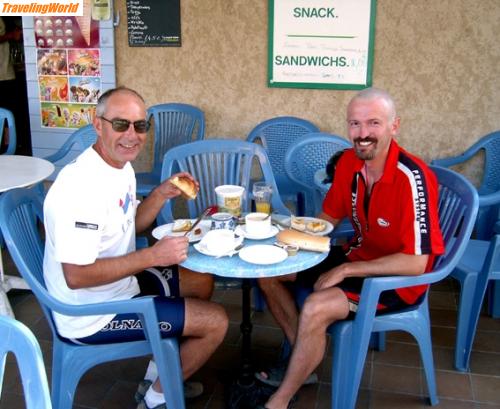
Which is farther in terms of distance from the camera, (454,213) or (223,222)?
(454,213)

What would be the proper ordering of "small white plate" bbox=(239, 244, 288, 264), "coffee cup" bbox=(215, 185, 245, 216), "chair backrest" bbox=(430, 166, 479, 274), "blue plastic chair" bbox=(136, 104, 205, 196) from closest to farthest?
"small white plate" bbox=(239, 244, 288, 264)
"chair backrest" bbox=(430, 166, 479, 274)
"coffee cup" bbox=(215, 185, 245, 216)
"blue plastic chair" bbox=(136, 104, 205, 196)

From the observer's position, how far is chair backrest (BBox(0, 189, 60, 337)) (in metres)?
2.03

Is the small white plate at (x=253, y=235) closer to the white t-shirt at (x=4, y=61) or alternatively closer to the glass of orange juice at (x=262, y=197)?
the glass of orange juice at (x=262, y=197)

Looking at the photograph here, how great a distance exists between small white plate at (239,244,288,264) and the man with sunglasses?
0.24m

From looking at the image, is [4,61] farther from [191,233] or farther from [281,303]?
[281,303]

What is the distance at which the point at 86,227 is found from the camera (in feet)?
6.65

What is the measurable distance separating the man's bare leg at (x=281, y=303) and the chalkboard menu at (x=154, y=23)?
262cm

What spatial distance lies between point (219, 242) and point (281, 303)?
25.3 inches

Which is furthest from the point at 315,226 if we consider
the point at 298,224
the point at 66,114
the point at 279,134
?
the point at 66,114

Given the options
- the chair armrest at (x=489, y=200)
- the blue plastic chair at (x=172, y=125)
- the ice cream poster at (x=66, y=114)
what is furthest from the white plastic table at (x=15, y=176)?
the chair armrest at (x=489, y=200)

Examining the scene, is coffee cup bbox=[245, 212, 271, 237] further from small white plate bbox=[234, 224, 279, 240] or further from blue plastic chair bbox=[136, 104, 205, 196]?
blue plastic chair bbox=[136, 104, 205, 196]

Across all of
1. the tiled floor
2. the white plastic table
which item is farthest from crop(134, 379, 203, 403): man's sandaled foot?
the white plastic table

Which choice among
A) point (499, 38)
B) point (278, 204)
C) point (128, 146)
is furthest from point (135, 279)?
point (499, 38)

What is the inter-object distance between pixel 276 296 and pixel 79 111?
3.06 metres
